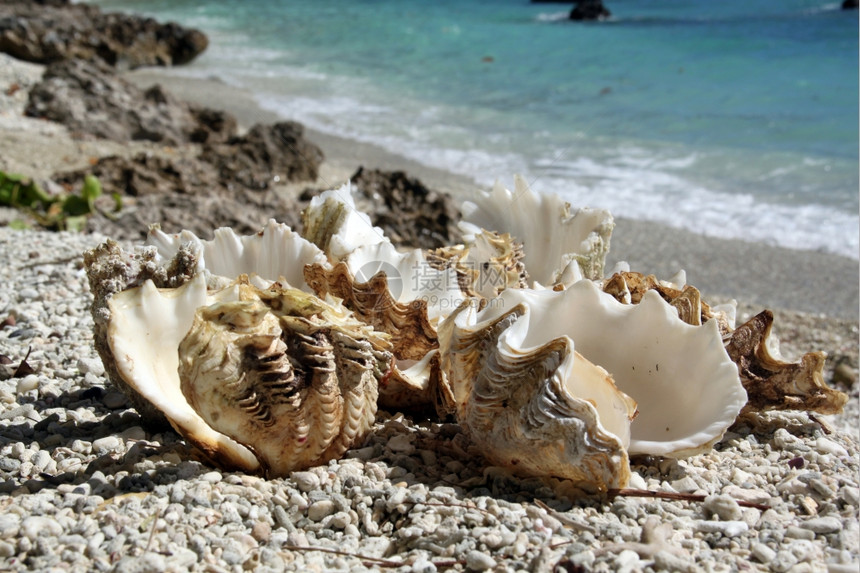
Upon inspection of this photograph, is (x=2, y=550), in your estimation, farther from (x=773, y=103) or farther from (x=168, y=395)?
(x=773, y=103)

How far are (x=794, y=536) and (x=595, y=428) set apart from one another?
467 mm

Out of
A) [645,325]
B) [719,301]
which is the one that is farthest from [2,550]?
[719,301]

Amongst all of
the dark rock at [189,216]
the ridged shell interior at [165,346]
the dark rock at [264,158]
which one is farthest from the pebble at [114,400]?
→ the dark rock at [264,158]

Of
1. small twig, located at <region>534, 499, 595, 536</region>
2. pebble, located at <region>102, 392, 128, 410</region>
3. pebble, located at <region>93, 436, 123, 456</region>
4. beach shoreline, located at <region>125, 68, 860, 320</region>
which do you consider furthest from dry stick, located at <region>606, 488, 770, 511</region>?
beach shoreline, located at <region>125, 68, 860, 320</region>

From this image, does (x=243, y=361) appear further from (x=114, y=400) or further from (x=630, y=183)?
(x=630, y=183)

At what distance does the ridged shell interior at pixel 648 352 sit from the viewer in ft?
6.12

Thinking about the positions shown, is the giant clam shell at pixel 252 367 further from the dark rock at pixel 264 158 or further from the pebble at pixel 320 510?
the dark rock at pixel 264 158

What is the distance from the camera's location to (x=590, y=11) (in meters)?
27.6

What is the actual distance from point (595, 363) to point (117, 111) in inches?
283

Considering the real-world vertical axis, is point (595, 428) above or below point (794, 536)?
above

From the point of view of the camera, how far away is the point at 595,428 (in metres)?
1.65

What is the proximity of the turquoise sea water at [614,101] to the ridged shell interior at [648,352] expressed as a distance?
5272 mm

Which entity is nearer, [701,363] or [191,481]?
[191,481]

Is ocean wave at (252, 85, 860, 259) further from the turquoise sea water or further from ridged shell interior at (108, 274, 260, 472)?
ridged shell interior at (108, 274, 260, 472)
